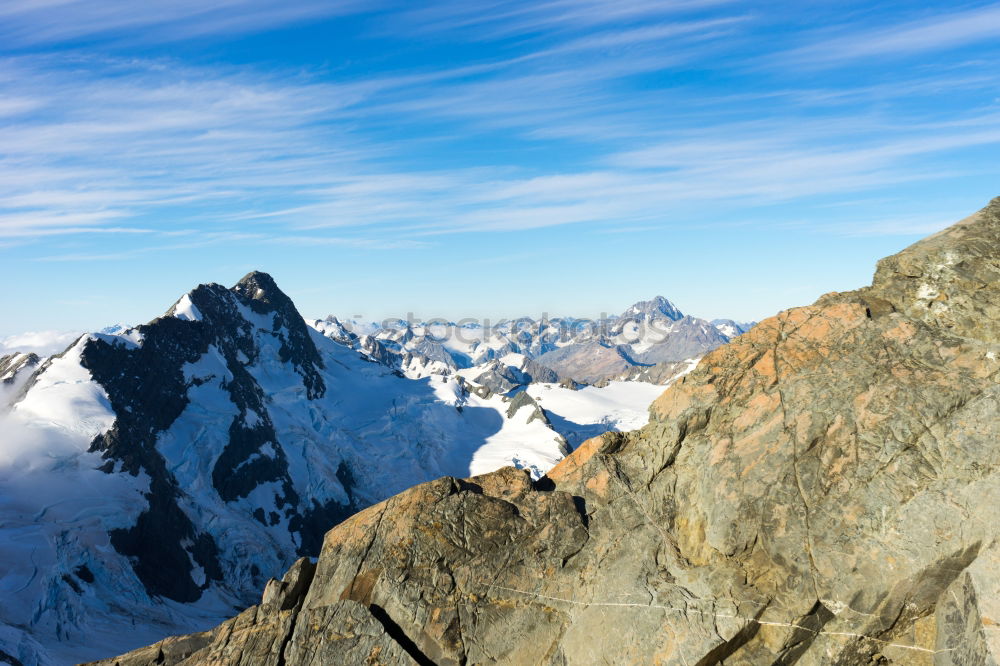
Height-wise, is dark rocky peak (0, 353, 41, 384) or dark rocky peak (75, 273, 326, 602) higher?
dark rocky peak (0, 353, 41, 384)

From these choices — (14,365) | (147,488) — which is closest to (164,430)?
(147,488)

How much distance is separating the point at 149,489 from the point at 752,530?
133 meters

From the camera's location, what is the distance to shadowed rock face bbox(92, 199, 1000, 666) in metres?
21.1

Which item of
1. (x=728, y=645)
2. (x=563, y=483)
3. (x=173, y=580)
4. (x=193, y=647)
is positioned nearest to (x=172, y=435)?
(x=173, y=580)

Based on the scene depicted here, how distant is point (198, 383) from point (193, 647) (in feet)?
498

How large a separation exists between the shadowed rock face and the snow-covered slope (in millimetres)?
81037

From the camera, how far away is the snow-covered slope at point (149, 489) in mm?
100500

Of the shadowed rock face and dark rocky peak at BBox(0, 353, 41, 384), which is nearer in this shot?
the shadowed rock face

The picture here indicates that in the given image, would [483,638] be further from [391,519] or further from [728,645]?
[728,645]

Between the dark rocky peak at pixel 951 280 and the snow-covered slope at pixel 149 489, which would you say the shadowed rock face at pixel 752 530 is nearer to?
the dark rocky peak at pixel 951 280

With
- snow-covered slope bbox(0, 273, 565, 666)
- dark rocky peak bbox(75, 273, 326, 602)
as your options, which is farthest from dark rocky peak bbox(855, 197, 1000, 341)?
dark rocky peak bbox(75, 273, 326, 602)

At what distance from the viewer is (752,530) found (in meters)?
23.7

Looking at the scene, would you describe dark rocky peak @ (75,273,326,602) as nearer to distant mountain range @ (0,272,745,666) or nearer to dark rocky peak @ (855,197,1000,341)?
distant mountain range @ (0,272,745,666)

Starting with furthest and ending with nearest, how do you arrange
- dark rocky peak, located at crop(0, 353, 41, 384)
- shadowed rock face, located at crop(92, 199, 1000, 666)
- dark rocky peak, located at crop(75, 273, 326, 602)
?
dark rocky peak, located at crop(0, 353, 41, 384) → dark rocky peak, located at crop(75, 273, 326, 602) → shadowed rock face, located at crop(92, 199, 1000, 666)
